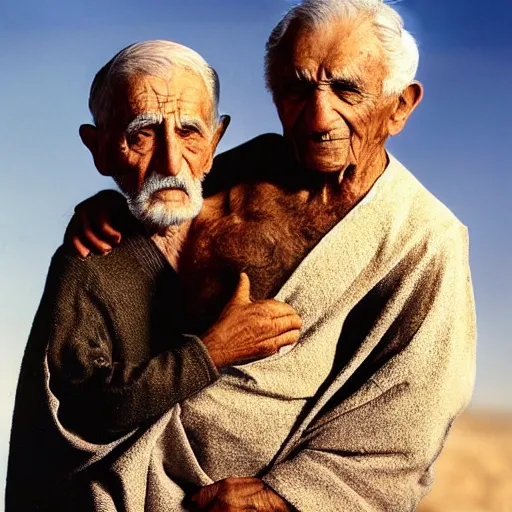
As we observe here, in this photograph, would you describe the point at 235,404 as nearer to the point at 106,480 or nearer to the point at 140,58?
the point at 106,480

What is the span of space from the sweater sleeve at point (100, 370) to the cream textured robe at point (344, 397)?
2.1 inches

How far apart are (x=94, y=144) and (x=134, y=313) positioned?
616mm

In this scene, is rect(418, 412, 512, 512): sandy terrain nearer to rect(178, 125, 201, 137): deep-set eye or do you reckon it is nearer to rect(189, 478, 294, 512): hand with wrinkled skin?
rect(189, 478, 294, 512): hand with wrinkled skin

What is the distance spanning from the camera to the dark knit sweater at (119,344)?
158 inches

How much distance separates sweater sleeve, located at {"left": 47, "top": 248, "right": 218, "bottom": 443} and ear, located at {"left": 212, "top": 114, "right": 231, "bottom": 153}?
0.61 meters

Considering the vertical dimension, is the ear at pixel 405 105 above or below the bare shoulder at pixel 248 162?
above

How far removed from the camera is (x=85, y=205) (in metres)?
4.21

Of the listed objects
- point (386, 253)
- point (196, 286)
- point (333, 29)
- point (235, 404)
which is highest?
point (333, 29)

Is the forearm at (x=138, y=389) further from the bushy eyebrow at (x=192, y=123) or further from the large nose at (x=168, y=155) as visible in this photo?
the bushy eyebrow at (x=192, y=123)

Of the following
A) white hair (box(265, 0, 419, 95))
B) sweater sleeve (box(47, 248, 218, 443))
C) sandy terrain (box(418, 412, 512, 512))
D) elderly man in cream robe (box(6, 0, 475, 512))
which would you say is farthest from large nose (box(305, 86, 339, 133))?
sandy terrain (box(418, 412, 512, 512))

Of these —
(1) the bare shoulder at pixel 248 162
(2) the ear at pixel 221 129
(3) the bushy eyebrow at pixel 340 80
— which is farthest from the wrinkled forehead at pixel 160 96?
(3) the bushy eyebrow at pixel 340 80

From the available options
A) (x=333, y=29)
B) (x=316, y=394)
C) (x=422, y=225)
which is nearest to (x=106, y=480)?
(x=316, y=394)

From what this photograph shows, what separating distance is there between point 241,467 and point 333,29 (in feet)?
4.90

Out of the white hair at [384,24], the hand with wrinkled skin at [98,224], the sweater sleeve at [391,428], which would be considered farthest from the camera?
the hand with wrinkled skin at [98,224]
